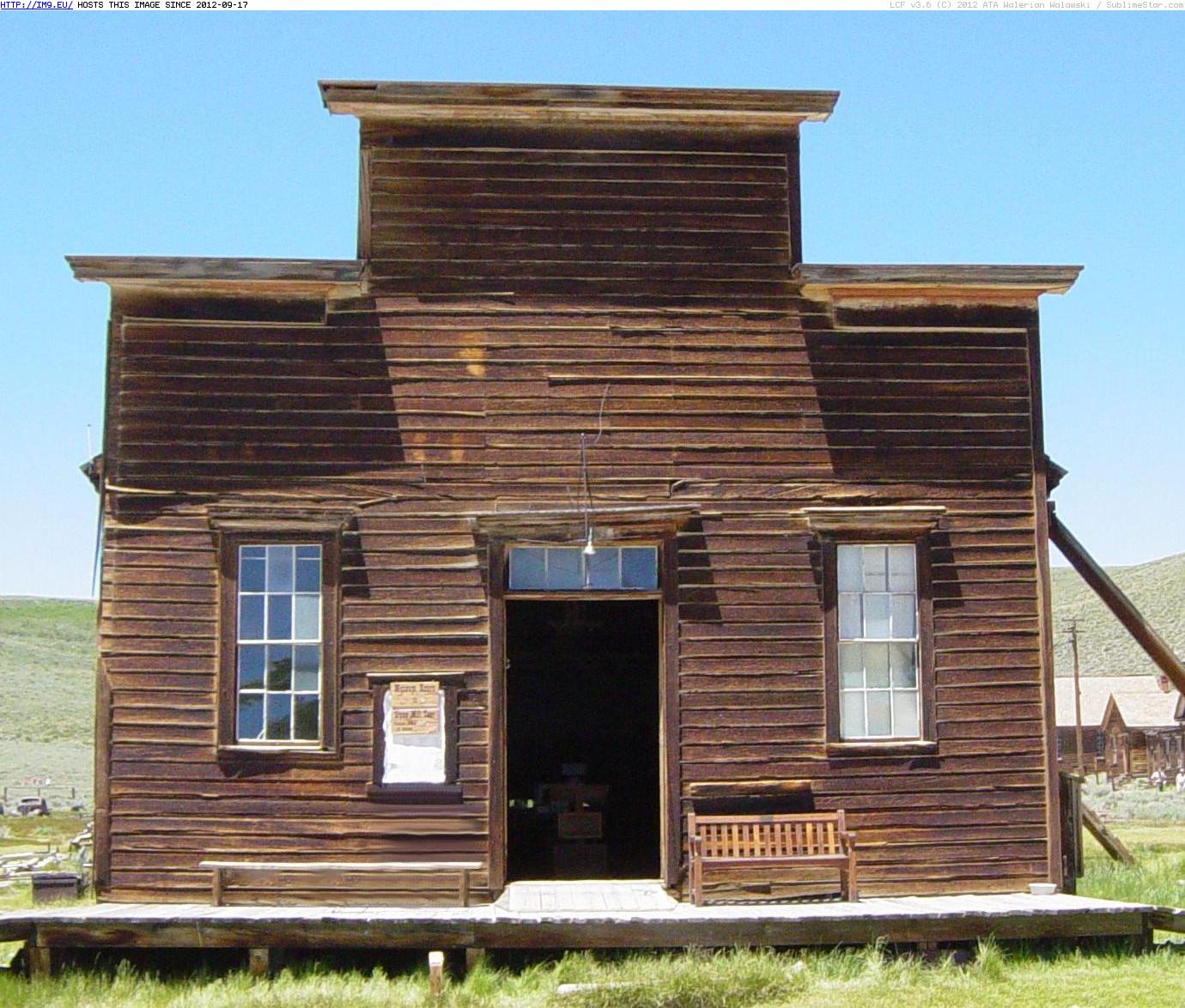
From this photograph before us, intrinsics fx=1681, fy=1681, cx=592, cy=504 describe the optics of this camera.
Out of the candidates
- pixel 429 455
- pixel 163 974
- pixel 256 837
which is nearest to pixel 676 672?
pixel 429 455

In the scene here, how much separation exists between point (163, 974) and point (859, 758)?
5.92 meters

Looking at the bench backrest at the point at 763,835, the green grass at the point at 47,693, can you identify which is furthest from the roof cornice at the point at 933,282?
the green grass at the point at 47,693

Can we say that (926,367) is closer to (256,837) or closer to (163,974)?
(256,837)

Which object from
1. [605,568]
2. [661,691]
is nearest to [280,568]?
[605,568]

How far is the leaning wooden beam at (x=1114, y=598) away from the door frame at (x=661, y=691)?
11.4 ft

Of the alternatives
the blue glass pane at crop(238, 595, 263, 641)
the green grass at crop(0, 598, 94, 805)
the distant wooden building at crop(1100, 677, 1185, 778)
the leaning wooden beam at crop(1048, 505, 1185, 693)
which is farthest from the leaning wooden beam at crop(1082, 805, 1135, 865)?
the distant wooden building at crop(1100, 677, 1185, 778)

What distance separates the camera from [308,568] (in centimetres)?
1419

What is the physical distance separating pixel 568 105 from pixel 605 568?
3996 millimetres

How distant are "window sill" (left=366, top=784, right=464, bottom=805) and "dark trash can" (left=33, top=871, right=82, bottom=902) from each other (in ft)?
23.0

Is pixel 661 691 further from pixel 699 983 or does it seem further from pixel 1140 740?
pixel 1140 740

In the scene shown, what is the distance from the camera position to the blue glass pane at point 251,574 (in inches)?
556

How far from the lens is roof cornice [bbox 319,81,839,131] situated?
47.1ft

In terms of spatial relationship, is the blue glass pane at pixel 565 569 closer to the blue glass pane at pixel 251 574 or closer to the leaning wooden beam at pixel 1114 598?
the blue glass pane at pixel 251 574

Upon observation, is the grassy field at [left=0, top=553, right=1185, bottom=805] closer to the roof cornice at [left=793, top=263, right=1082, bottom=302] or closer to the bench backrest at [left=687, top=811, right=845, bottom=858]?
the bench backrest at [left=687, top=811, right=845, bottom=858]
